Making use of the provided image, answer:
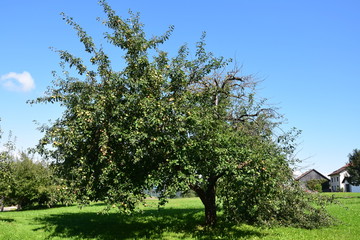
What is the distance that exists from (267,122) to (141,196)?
10124 mm

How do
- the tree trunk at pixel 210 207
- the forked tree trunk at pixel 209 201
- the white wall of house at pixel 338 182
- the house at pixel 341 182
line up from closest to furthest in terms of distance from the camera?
the forked tree trunk at pixel 209 201 → the tree trunk at pixel 210 207 → the house at pixel 341 182 → the white wall of house at pixel 338 182

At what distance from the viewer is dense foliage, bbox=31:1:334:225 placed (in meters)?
13.1

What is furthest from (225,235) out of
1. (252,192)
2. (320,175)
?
(320,175)

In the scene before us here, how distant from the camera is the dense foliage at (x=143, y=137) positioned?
13.1m

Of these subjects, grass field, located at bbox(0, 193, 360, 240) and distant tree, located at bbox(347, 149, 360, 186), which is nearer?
grass field, located at bbox(0, 193, 360, 240)

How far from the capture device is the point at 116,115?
13.5 m

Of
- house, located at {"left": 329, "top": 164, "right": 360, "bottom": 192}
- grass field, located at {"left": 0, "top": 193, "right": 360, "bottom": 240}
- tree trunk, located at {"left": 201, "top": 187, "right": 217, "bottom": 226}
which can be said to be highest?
house, located at {"left": 329, "top": 164, "right": 360, "bottom": 192}

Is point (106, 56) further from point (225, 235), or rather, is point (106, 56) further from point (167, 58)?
point (225, 235)

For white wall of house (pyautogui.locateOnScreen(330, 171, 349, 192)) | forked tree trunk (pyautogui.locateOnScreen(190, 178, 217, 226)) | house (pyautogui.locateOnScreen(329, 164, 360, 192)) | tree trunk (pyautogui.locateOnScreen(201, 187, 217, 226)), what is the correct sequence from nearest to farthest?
forked tree trunk (pyautogui.locateOnScreen(190, 178, 217, 226))
tree trunk (pyautogui.locateOnScreen(201, 187, 217, 226))
house (pyautogui.locateOnScreen(329, 164, 360, 192))
white wall of house (pyautogui.locateOnScreen(330, 171, 349, 192))

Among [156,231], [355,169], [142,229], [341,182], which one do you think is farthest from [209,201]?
[341,182]

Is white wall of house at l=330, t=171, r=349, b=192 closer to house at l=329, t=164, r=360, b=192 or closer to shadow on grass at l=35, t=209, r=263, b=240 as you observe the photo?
house at l=329, t=164, r=360, b=192

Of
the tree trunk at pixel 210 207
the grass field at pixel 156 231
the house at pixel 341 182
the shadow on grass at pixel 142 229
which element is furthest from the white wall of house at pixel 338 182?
the tree trunk at pixel 210 207

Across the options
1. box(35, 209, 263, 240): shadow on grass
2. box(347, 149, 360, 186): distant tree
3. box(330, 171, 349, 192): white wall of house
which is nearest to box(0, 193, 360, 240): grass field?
box(35, 209, 263, 240): shadow on grass

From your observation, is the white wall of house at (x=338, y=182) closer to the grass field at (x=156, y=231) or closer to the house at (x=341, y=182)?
the house at (x=341, y=182)
